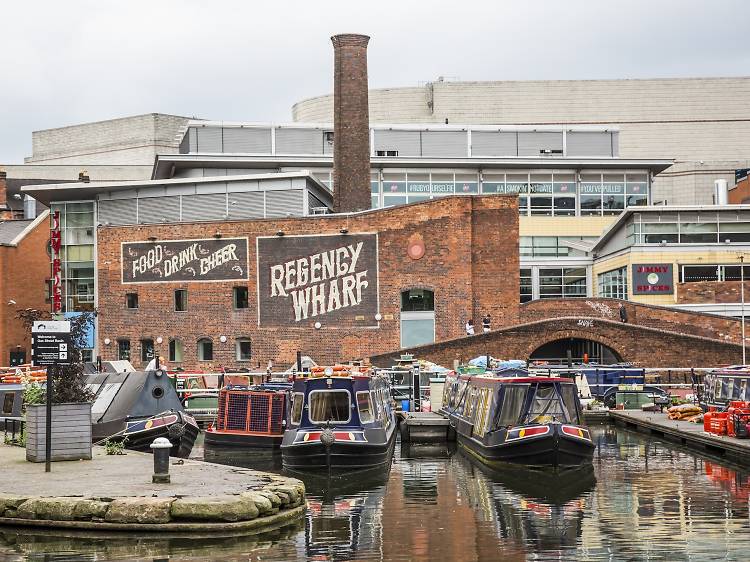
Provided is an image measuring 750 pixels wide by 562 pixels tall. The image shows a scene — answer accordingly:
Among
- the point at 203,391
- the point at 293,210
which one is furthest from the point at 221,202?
the point at 203,391

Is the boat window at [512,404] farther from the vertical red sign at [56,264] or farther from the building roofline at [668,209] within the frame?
the vertical red sign at [56,264]

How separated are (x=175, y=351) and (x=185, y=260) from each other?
419cm

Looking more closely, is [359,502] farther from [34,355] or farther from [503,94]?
[503,94]

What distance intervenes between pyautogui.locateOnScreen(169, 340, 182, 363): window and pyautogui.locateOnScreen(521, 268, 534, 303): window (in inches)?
813

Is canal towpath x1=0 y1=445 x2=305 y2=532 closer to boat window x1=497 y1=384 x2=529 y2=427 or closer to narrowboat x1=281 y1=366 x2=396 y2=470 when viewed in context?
narrowboat x1=281 y1=366 x2=396 y2=470

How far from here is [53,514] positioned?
17.6 m

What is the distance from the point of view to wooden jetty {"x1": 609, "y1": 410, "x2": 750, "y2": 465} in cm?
2912

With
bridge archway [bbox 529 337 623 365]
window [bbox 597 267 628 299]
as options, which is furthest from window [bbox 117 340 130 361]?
window [bbox 597 267 628 299]

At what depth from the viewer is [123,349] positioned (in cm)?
5612

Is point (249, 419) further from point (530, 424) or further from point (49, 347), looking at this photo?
point (49, 347)

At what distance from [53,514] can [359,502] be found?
7460mm

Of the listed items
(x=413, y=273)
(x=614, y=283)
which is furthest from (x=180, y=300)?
(x=614, y=283)

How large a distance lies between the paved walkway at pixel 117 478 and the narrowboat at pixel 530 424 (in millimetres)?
8356

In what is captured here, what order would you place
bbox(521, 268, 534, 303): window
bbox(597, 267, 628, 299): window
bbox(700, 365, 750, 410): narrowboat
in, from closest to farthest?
bbox(700, 365, 750, 410): narrowboat
bbox(597, 267, 628, 299): window
bbox(521, 268, 534, 303): window
